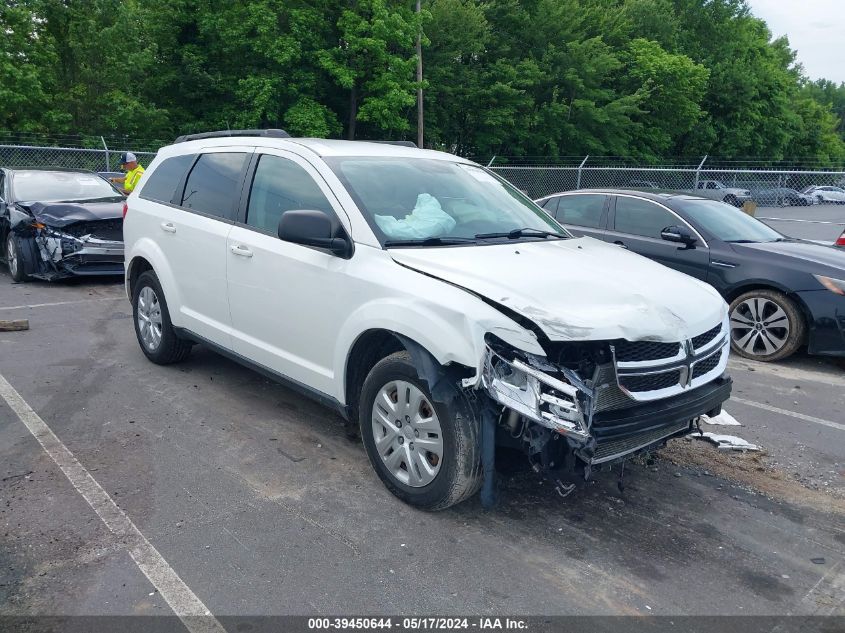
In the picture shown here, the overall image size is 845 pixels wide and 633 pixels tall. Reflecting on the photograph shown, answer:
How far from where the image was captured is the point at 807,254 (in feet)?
22.9

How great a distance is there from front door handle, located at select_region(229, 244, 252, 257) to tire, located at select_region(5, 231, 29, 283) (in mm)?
6620

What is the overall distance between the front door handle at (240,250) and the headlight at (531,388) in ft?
6.87

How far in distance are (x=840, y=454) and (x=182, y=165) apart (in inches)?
209

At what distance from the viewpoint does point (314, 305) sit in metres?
4.09

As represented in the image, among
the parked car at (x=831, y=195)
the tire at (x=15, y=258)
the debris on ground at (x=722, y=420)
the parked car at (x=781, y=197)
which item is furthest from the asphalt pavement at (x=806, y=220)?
the tire at (x=15, y=258)

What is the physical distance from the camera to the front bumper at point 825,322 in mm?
6406

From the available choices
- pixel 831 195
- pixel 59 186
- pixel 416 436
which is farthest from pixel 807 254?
pixel 831 195

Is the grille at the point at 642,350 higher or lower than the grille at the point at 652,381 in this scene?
higher

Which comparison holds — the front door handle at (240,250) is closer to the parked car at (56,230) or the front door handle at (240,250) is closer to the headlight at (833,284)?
the headlight at (833,284)

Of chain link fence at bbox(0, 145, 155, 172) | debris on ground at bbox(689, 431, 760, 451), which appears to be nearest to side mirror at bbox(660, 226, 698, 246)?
debris on ground at bbox(689, 431, 760, 451)

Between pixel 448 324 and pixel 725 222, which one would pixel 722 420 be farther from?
pixel 725 222

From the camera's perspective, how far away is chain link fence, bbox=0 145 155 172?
16.1m

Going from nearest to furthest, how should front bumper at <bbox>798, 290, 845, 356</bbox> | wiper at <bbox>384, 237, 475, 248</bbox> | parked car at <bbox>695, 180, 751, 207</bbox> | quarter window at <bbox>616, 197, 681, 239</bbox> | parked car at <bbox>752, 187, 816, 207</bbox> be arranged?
wiper at <bbox>384, 237, 475, 248</bbox>, front bumper at <bbox>798, 290, 845, 356</bbox>, quarter window at <bbox>616, 197, 681, 239</bbox>, parked car at <bbox>695, 180, 751, 207</bbox>, parked car at <bbox>752, 187, 816, 207</bbox>

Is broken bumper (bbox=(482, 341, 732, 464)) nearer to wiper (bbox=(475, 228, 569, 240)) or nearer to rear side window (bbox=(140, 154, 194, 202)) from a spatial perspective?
wiper (bbox=(475, 228, 569, 240))
